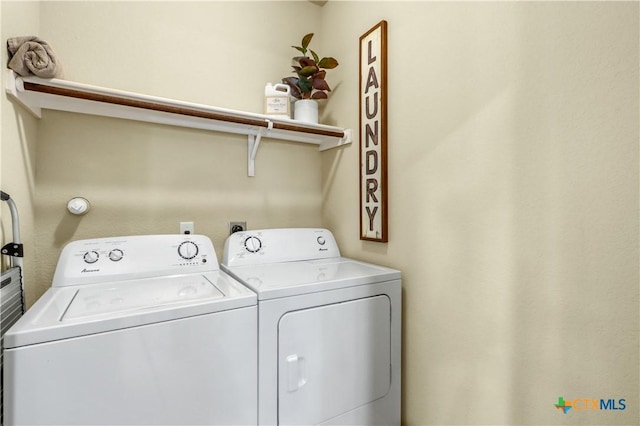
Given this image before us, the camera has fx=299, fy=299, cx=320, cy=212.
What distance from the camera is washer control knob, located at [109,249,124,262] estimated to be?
4.14 feet

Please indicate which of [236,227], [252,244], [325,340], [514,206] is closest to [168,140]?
[236,227]

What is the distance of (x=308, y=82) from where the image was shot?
1.75 metres

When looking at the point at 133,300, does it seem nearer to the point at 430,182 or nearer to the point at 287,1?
the point at 430,182

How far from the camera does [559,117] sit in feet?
3.07

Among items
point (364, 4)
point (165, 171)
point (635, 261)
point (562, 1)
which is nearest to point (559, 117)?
point (562, 1)

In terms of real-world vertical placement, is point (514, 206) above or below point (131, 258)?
above

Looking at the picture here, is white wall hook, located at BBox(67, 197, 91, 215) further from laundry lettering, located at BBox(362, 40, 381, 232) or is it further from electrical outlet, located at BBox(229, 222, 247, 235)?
laundry lettering, located at BBox(362, 40, 381, 232)

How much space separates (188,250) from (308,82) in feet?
3.74

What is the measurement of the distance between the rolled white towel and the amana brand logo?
6.76 ft

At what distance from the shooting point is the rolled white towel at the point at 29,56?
1.03m

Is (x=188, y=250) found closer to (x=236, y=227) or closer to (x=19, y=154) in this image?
(x=236, y=227)

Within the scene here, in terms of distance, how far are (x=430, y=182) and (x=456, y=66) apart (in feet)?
1.59

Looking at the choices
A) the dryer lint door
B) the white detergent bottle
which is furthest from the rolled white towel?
the dryer lint door

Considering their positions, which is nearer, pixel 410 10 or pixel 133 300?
pixel 133 300
